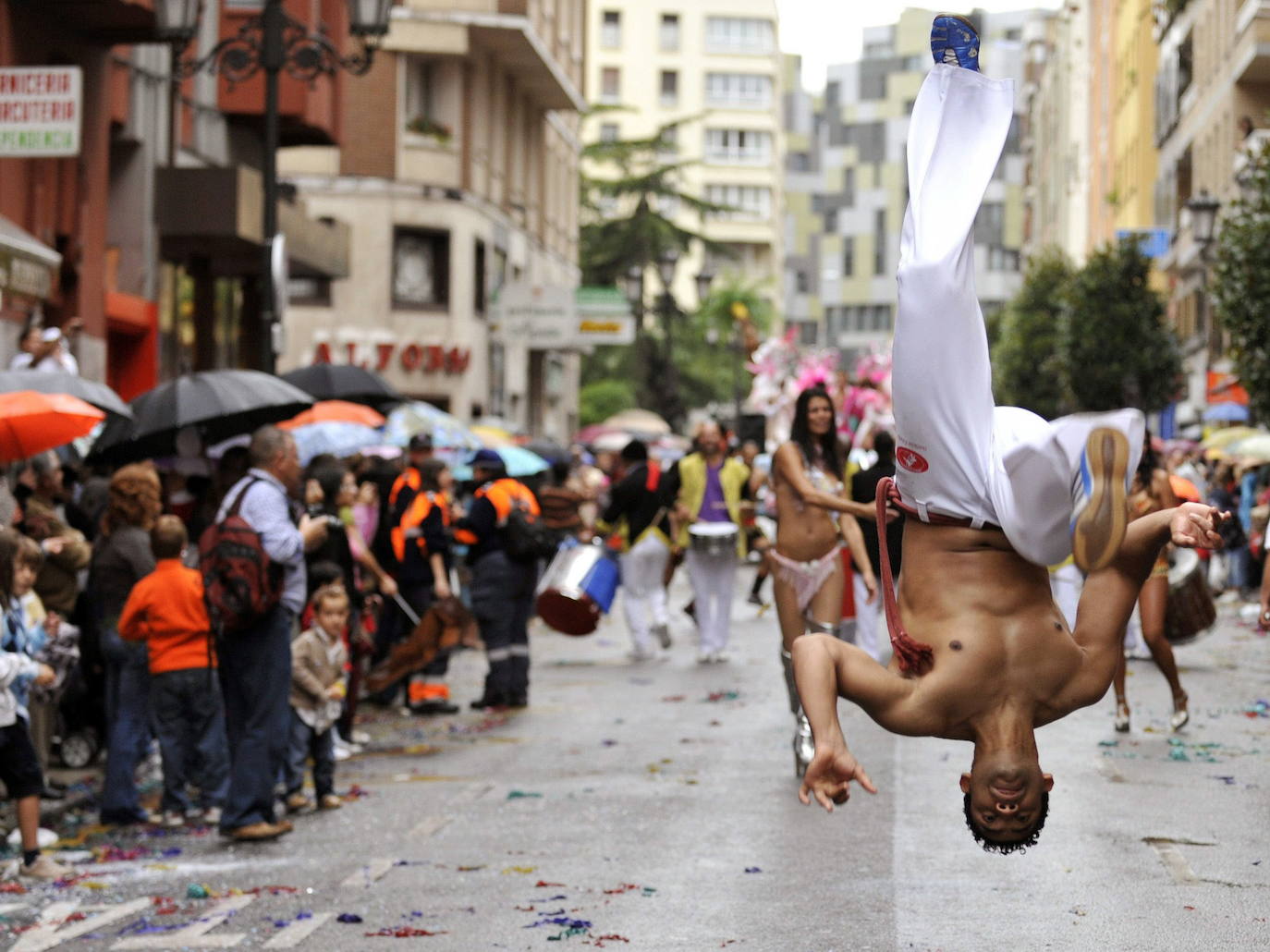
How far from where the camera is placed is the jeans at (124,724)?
11.9m

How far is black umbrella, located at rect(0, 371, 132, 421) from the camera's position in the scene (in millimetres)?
13586

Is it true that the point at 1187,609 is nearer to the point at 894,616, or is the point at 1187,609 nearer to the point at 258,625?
the point at 258,625

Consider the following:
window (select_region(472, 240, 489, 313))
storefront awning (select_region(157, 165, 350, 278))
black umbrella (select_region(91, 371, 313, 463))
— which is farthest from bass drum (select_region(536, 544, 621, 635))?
window (select_region(472, 240, 489, 313))

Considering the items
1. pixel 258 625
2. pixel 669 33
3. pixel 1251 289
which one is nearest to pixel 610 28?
pixel 669 33

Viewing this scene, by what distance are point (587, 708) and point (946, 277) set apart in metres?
11.7

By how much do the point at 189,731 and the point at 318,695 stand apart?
0.69 m

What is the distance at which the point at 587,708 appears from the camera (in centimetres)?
1727

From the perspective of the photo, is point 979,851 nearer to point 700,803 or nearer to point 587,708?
point 700,803

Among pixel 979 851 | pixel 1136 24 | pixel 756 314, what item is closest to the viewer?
pixel 979 851

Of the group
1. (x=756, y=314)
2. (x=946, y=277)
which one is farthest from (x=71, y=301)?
(x=756, y=314)

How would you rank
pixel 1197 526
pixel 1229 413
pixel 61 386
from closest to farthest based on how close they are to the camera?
pixel 1197 526
pixel 61 386
pixel 1229 413

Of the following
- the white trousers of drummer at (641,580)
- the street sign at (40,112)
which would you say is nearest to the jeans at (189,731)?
the street sign at (40,112)

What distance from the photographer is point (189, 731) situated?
12.0 meters

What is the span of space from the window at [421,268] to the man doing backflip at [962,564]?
41.7 metres
